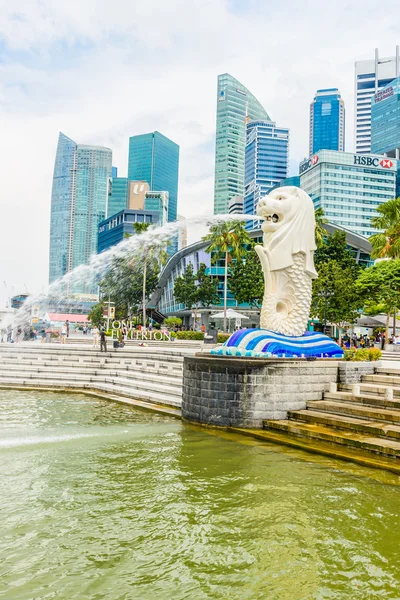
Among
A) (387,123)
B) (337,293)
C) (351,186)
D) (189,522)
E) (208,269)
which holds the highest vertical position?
(387,123)

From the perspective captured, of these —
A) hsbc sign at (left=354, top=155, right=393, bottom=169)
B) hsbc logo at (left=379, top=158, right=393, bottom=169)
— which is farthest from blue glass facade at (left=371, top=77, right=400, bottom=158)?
hsbc sign at (left=354, top=155, right=393, bottom=169)

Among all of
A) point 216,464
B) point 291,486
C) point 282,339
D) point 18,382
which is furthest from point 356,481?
point 18,382

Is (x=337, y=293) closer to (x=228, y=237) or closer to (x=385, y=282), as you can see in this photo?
(x=385, y=282)

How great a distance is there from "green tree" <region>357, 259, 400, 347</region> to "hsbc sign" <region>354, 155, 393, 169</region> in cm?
11273

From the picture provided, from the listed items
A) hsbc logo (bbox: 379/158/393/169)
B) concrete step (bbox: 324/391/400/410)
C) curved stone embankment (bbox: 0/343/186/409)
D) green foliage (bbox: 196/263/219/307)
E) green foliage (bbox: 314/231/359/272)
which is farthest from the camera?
hsbc logo (bbox: 379/158/393/169)

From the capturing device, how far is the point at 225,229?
43.8 m

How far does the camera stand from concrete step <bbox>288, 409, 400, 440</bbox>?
9.62 metres

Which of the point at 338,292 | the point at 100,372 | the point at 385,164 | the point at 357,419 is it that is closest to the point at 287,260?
the point at 357,419

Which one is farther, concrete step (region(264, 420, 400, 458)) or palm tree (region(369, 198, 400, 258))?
palm tree (region(369, 198, 400, 258))

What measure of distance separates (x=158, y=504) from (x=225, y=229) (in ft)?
125

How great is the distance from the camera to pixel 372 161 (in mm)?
130875

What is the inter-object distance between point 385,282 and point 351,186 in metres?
109

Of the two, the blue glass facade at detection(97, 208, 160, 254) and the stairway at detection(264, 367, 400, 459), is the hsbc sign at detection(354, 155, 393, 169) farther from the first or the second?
the stairway at detection(264, 367, 400, 459)

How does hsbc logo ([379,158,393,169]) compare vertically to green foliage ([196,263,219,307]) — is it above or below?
above
